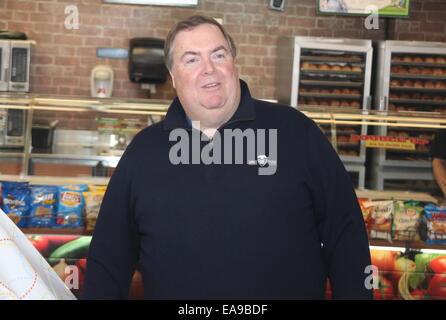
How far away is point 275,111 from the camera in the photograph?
1842 mm

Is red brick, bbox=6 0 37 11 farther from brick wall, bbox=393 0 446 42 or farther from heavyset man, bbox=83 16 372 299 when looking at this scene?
heavyset man, bbox=83 16 372 299

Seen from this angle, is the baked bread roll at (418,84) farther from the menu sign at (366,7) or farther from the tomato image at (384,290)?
the tomato image at (384,290)

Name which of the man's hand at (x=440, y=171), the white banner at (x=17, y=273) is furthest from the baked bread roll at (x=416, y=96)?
the white banner at (x=17, y=273)

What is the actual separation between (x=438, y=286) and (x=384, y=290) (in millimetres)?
272

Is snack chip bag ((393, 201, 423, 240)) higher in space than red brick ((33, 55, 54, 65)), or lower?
lower

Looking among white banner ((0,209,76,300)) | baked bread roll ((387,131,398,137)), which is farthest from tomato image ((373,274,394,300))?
white banner ((0,209,76,300))

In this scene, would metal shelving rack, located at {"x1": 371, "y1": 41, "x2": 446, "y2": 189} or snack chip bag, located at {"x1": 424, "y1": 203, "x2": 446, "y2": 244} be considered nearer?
snack chip bag, located at {"x1": 424, "y1": 203, "x2": 446, "y2": 244}

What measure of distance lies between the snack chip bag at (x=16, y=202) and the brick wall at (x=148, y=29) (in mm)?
3368

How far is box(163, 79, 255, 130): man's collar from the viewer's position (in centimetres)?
182

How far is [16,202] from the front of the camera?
126 inches

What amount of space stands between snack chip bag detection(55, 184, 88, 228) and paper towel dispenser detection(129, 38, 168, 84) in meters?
3.04

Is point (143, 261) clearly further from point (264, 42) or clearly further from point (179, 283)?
point (264, 42)

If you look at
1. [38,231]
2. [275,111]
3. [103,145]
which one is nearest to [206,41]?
[275,111]

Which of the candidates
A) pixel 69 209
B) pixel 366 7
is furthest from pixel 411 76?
pixel 69 209
